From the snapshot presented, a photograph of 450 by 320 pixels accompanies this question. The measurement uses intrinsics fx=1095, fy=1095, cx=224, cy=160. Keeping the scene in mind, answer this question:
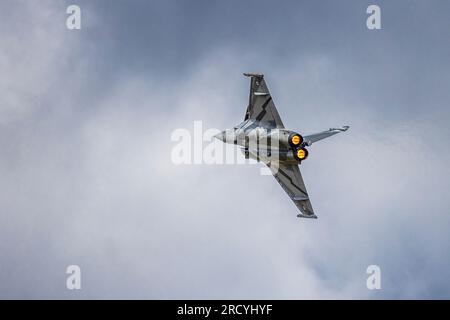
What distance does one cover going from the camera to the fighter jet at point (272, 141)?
91938 mm

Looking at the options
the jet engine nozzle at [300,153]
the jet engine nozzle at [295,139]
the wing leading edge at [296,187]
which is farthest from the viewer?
the wing leading edge at [296,187]

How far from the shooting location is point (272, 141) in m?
92.7

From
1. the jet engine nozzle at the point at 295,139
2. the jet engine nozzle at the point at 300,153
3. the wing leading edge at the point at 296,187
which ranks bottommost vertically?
the wing leading edge at the point at 296,187

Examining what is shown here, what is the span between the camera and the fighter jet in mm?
91938

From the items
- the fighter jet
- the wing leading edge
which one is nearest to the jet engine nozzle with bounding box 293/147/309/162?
the fighter jet

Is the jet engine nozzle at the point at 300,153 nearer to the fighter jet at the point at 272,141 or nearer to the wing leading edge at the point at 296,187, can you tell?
the fighter jet at the point at 272,141

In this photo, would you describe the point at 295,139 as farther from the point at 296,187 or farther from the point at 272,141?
the point at 296,187

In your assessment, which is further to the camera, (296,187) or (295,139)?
(296,187)

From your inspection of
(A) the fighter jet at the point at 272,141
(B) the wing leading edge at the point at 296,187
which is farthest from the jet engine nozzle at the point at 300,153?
(B) the wing leading edge at the point at 296,187

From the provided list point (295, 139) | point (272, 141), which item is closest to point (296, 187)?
point (272, 141)

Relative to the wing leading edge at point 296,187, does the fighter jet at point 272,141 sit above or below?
above
